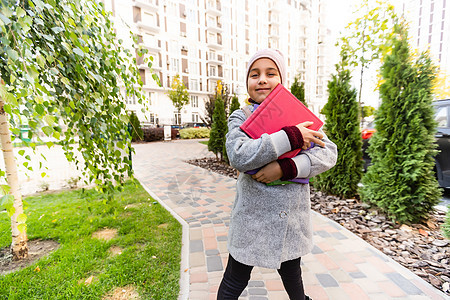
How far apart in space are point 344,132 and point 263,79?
329cm

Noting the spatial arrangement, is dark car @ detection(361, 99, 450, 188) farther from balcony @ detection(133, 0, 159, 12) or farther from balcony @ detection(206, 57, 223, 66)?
balcony @ detection(206, 57, 223, 66)

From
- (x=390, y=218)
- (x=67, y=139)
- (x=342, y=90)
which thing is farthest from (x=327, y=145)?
(x=342, y=90)

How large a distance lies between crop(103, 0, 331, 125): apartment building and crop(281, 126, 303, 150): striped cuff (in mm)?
22918

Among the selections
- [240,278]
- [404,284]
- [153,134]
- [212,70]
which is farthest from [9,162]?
[212,70]

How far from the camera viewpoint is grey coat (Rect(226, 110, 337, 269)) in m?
1.17

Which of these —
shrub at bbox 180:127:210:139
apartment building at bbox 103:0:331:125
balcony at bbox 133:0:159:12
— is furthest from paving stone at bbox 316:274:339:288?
balcony at bbox 133:0:159:12

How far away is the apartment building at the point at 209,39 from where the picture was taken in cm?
2881

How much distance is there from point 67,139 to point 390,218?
4.15m

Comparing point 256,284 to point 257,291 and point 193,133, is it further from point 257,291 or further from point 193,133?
point 193,133

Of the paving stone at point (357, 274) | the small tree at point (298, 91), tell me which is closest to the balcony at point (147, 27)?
the small tree at point (298, 91)

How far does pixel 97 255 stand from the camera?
2.40 meters

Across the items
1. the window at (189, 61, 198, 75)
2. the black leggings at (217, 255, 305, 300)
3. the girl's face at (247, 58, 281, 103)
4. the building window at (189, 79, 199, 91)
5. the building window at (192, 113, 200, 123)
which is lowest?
the black leggings at (217, 255, 305, 300)

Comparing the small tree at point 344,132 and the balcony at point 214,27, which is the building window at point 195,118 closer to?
the balcony at point 214,27

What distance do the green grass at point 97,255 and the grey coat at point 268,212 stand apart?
1.11m
